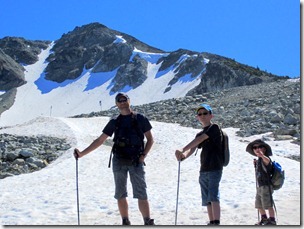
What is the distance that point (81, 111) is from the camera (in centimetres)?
12206

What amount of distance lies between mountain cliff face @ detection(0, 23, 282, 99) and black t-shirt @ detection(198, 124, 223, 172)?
91709 millimetres

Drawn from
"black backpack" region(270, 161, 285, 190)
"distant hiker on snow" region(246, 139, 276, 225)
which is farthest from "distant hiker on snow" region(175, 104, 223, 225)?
"black backpack" region(270, 161, 285, 190)

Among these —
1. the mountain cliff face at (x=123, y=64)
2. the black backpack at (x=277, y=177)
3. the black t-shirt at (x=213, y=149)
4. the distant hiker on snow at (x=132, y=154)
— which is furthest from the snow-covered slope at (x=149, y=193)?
the mountain cliff face at (x=123, y=64)

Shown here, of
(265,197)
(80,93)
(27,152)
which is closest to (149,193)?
(265,197)

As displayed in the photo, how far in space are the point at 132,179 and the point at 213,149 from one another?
144 centimetres

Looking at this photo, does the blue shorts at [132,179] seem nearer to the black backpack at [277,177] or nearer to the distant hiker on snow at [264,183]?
the distant hiker on snow at [264,183]

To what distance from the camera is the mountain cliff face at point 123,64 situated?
107 meters

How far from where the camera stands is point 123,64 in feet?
513

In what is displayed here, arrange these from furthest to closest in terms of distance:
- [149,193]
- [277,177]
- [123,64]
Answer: [123,64] < [149,193] < [277,177]

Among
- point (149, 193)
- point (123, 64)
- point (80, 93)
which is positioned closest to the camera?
point (149, 193)

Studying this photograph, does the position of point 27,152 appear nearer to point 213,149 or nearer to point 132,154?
point 132,154

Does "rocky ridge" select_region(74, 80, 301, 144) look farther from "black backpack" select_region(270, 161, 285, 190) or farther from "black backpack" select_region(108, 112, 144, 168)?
"black backpack" select_region(108, 112, 144, 168)

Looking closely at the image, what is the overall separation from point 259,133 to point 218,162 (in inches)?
721

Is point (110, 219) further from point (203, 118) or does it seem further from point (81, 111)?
point (81, 111)
